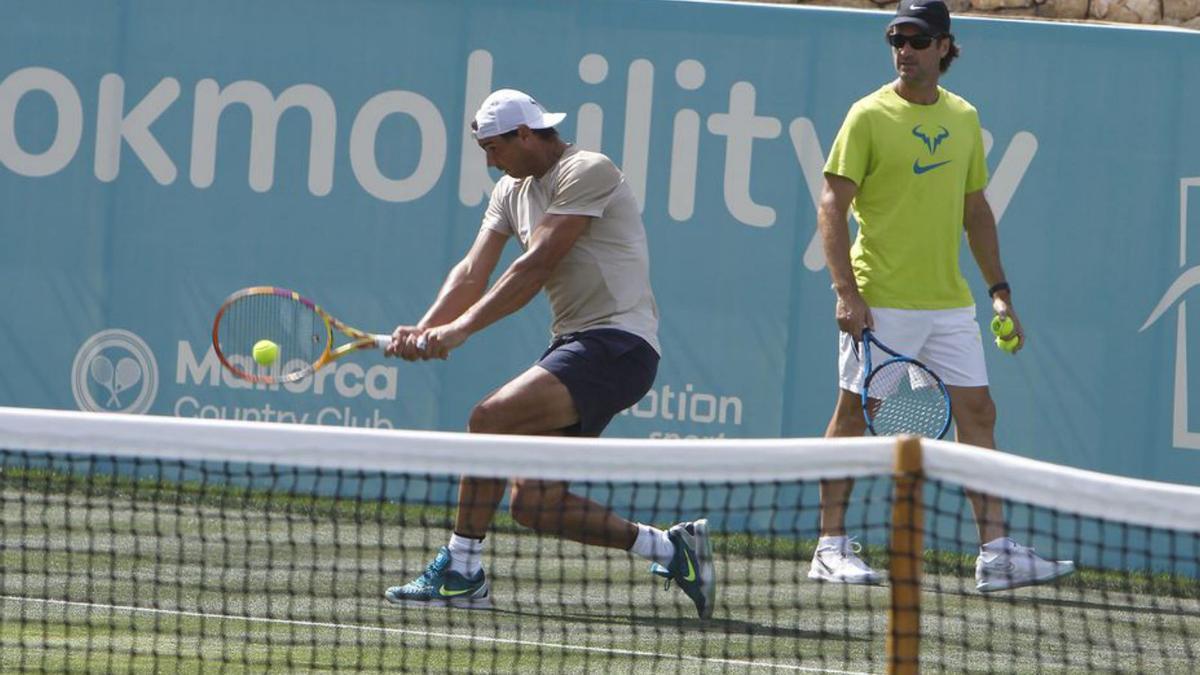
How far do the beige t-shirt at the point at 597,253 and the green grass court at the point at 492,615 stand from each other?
715mm

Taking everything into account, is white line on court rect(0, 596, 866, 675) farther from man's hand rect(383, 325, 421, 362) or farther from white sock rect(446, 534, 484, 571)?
man's hand rect(383, 325, 421, 362)

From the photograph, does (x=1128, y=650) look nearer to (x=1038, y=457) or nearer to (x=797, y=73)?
(x=1038, y=457)

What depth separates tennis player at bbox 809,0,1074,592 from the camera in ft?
21.9

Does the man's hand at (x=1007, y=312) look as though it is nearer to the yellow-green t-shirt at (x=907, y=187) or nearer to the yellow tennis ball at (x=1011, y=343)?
the yellow tennis ball at (x=1011, y=343)

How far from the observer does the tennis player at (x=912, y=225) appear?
21.9 feet

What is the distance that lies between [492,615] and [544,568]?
1115mm

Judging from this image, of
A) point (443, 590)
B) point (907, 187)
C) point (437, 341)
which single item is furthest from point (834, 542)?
point (437, 341)

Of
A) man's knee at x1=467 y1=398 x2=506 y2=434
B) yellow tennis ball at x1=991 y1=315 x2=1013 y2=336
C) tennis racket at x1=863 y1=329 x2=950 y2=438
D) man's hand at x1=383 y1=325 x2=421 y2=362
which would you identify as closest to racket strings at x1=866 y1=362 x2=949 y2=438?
tennis racket at x1=863 y1=329 x2=950 y2=438

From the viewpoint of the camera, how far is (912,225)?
22.3 feet

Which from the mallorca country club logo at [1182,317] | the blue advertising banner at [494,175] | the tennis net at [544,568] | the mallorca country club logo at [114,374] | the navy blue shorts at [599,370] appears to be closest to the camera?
the tennis net at [544,568]

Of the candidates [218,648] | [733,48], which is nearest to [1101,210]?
[733,48]

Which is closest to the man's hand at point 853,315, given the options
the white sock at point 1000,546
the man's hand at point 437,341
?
the white sock at point 1000,546

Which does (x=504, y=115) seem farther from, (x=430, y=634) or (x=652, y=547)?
(x=430, y=634)

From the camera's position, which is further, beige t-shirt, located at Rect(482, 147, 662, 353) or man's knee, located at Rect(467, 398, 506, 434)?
beige t-shirt, located at Rect(482, 147, 662, 353)
